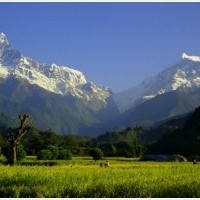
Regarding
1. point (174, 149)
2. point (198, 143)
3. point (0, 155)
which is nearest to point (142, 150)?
point (174, 149)

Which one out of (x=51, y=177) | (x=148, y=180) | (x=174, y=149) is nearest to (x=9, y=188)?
(x=51, y=177)

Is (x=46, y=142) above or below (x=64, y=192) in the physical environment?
above

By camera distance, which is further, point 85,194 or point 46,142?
point 46,142

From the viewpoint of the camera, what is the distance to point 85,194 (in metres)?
30.9

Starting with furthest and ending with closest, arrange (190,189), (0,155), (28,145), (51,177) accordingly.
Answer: (28,145), (0,155), (51,177), (190,189)

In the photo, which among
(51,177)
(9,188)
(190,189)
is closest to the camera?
(190,189)

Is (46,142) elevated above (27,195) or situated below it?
above

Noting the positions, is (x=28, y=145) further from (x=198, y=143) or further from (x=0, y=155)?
(x=0, y=155)

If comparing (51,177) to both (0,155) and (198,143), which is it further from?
(198,143)

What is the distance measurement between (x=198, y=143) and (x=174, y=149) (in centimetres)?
1598

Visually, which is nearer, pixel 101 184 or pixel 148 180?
pixel 101 184

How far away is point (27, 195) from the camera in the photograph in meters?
31.5

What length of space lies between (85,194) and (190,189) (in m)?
5.62

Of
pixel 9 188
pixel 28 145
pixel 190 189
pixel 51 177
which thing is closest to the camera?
pixel 190 189
